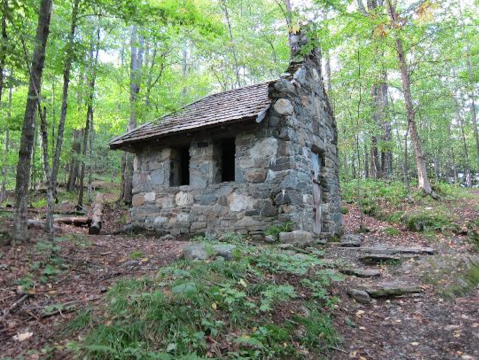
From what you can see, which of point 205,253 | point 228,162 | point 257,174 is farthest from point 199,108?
point 205,253

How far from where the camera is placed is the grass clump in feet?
8.09

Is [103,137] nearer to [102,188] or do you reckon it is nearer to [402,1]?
[102,188]

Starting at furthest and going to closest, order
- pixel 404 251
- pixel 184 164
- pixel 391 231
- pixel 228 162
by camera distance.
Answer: pixel 184 164 < pixel 228 162 < pixel 391 231 < pixel 404 251

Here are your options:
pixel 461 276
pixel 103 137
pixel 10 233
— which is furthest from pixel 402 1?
pixel 103 137

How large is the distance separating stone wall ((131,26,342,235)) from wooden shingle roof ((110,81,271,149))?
0.33 meters

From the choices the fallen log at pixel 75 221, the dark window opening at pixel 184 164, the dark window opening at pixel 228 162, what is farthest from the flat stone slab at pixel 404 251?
the fallen log at pixel 75 221

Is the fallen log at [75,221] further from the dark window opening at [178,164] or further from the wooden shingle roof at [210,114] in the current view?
the dark window opening at [178,164]

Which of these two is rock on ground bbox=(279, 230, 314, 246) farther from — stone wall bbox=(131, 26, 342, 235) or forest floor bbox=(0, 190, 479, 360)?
forest floor bbox=(0, 190, 479, 360)

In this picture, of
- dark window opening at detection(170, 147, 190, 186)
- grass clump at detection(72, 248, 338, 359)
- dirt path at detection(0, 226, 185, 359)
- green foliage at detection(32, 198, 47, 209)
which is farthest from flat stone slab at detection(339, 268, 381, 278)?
green foliage at detection(32, 198, 47, 209)

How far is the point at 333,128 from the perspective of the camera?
34.2 ft

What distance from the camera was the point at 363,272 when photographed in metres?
5.23

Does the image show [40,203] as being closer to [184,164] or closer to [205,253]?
[184,164]

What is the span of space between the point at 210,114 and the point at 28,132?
14.8 feet

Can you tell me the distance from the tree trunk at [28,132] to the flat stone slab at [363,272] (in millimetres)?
4806
